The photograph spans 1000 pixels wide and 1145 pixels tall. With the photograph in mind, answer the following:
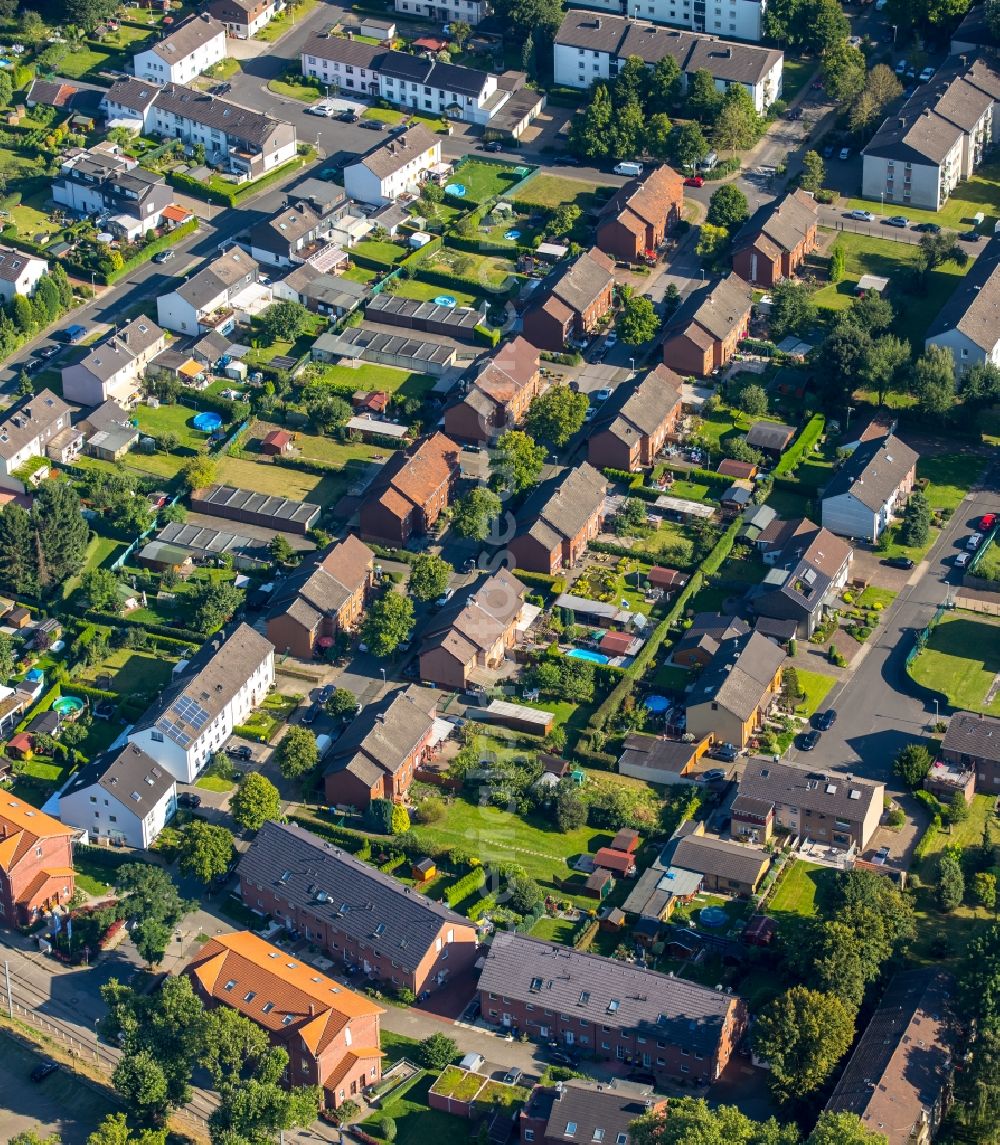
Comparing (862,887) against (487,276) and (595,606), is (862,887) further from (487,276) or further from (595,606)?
(487,276)

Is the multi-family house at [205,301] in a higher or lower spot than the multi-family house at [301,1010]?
higher

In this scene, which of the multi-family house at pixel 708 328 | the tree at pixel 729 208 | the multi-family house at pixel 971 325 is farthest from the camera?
the tree at pixel 729 208

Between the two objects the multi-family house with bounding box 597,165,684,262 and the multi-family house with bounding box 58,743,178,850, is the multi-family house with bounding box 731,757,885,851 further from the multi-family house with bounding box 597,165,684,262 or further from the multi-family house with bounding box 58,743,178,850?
the multi-family house with bounding box 597,165,684,262

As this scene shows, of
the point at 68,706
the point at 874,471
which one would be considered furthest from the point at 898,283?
the point at 68,706

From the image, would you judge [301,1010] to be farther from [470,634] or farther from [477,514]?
[477,514]

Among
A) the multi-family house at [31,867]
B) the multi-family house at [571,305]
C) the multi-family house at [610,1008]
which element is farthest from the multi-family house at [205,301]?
the multi-family house at [610,1008]

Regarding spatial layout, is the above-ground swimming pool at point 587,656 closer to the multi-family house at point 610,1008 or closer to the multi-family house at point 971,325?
the multi-family house at point 610,1008
